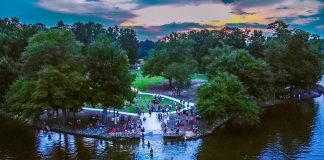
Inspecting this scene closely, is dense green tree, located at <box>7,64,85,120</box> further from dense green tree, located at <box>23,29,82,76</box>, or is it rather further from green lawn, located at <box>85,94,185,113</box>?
green lawn, located at <box>85,94,185,113</box>

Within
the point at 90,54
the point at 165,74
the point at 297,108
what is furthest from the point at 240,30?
the point at 90,54

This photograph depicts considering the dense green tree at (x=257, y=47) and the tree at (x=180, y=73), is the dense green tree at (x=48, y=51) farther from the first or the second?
the dense green tree at (x=257, y=47)

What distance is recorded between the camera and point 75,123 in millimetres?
76250

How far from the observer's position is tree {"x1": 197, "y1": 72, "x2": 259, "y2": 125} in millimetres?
70062

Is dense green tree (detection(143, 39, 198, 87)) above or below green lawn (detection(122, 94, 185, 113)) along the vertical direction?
above

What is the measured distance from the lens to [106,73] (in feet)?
239

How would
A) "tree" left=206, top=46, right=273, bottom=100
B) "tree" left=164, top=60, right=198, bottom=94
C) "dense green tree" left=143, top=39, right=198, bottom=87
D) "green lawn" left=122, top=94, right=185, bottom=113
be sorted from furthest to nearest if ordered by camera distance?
"dense green tree" left=143, top=39, right=198, bottom=87 < "tree" left=164, top=60, right=198, bottom=94 < "green lawn" left=122, top=94, right=185, bottom=113 < "tree" left=206, top=46, right=273, bottom=100

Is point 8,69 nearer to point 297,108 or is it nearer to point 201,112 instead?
point 201,112

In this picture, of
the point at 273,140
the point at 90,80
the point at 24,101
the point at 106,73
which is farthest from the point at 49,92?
the point at 273,140

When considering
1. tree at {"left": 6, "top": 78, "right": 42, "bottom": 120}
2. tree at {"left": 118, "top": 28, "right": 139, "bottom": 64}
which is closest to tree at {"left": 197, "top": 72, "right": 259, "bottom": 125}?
tree at {"left": 6, "top": 78, "right": 42, "bottom": 120}

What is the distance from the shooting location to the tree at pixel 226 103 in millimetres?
70062

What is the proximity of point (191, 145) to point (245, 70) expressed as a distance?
28332mm

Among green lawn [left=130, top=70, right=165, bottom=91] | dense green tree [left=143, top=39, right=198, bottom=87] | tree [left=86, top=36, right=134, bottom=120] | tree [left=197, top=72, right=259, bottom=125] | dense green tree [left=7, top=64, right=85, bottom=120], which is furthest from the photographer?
green lawn [left=130, top=70, right=165, bottom=91]

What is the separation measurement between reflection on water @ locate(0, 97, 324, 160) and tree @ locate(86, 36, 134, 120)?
8.67m
